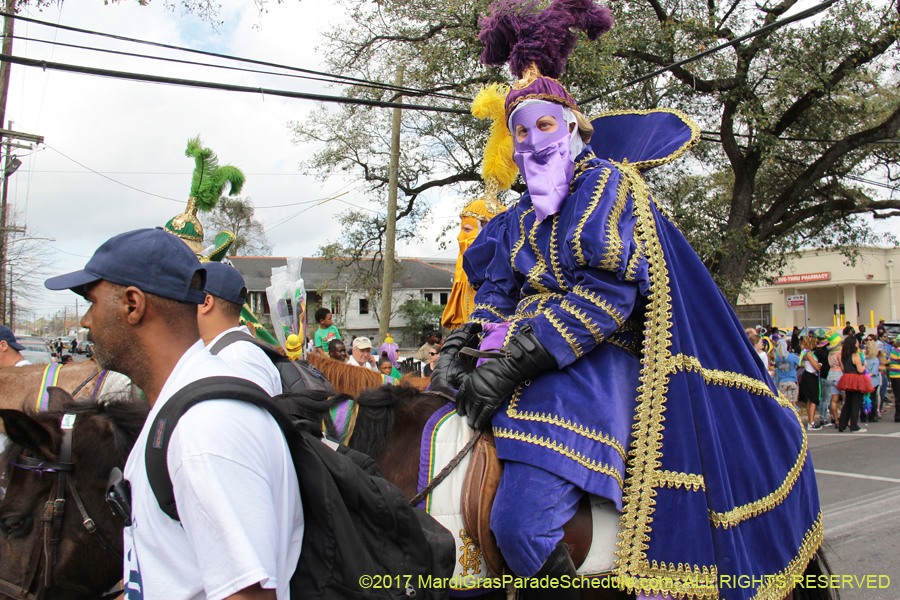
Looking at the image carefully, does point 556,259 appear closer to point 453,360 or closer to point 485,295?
point 485,295

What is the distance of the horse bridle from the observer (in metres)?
1.95

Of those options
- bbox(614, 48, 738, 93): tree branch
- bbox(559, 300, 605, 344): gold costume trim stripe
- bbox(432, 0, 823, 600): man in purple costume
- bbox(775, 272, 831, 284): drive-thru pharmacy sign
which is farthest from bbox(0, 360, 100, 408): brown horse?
bbox(775, 272, 831, 284): drive-thru pharmacy sign

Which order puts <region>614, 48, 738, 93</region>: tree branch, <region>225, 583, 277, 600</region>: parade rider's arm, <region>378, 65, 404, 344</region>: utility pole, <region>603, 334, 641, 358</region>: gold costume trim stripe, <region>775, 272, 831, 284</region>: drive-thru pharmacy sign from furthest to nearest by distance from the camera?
<region>775, 272, 831, 284</region>: drive-thru pharmacy sign < <region>378, 65, 404, 344</region>: utility pole < <region>614, 48, 738, 93</region>: tree branch < <region>603, 334, 641, 358</region>: gold costume trim stripe < <region>225, 583, 277, 600</region>: parade rider's arm

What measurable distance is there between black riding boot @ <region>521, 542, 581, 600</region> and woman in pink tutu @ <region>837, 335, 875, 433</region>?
11.6m

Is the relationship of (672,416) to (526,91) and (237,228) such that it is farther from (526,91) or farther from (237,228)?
(237,228)

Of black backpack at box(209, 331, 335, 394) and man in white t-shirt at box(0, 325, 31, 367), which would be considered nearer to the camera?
black backpack at box(209, 331, 335, 394)

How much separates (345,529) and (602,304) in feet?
4.27

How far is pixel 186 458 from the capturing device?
113 centimetres

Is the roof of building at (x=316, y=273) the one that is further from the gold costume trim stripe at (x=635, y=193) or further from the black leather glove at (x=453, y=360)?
the gold costume trim stripe at (x=635, y=193)

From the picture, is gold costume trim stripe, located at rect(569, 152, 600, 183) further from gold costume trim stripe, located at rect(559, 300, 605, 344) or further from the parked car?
the parked car

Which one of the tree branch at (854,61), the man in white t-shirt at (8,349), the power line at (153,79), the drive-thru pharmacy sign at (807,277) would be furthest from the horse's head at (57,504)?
the drive-thru pharmacy sign at (807,277)

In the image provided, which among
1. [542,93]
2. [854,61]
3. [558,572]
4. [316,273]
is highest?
[854,61]

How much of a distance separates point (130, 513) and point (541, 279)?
1.73 meters

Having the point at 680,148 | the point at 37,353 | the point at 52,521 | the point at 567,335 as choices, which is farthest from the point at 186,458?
the point at 37,353
